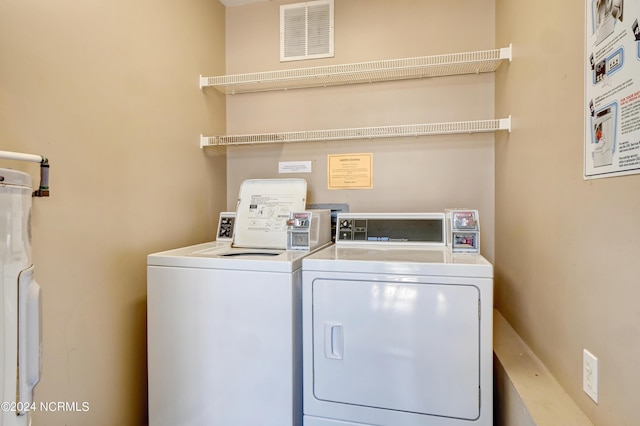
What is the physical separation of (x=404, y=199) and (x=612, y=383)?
4.93ft

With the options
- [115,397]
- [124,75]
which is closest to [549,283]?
[115,397]

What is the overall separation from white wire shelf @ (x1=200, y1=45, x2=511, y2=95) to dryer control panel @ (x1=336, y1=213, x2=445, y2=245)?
877mm

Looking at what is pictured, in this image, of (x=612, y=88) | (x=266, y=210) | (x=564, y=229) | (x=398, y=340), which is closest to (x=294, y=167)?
(x=266, y=210)

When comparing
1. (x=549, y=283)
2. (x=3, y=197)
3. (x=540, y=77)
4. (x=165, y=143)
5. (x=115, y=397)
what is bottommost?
(x=115, y=397)

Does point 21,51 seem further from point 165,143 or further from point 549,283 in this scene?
point 549,283

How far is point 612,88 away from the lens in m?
0.82

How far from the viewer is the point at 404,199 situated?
223 centimetres

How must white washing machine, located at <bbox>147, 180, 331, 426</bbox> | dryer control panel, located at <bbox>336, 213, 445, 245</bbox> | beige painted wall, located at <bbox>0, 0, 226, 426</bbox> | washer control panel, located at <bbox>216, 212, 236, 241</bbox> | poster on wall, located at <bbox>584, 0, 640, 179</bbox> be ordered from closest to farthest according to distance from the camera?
poster on wall, located at <bbox>584, 0, 640, 179</bbox> < beige painted wall, located at <bbox>0, 0, 226, 426</bbox> < white washing machine, located at <bbox>147, 180, 331, 426</bbox> < dryer control panel, located at <bbox>336, 213, 445, 245</bbox> < washer control panel, located at <bbox>216, 212, 236, 241</bbox>

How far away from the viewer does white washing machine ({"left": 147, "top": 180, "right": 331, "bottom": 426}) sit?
140 centimetres

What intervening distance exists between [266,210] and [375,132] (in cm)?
83

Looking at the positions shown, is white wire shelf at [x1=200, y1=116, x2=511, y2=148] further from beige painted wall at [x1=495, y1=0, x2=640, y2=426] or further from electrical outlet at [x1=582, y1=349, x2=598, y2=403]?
electrical outlet at [x1=582, y1=349, x2=598, y2=403]

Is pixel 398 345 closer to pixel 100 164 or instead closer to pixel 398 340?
pixel 398 340

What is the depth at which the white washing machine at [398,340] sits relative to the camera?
4.10 ft

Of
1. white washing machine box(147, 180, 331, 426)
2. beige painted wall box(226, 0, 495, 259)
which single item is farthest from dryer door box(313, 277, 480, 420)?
beige painted wall box(226, 0, 495, 259)
